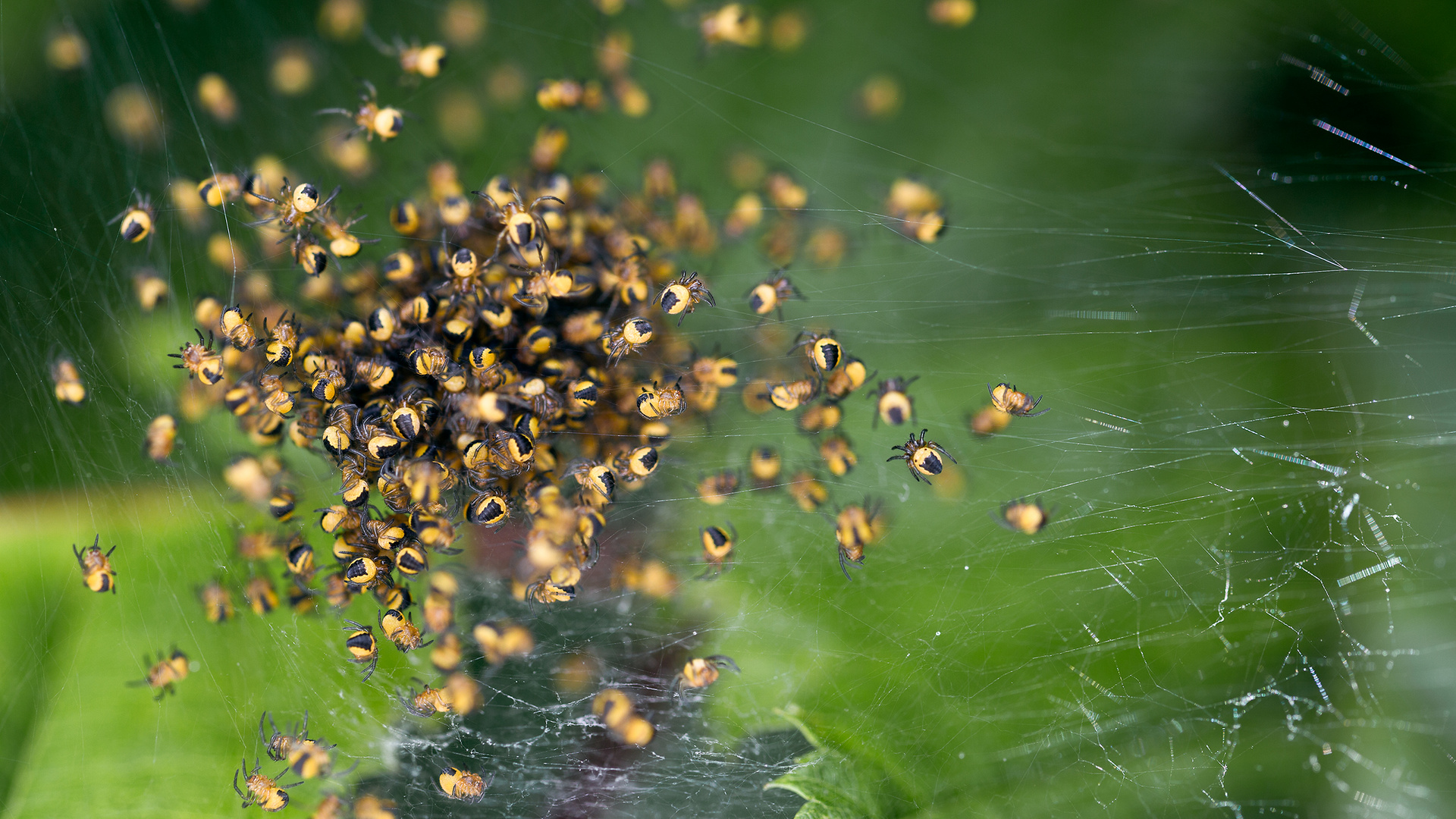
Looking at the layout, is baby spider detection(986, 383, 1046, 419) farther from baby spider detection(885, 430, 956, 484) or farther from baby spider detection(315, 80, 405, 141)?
baby spider detection(315, 80, 405, 141)

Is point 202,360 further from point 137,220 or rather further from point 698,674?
point 698,674

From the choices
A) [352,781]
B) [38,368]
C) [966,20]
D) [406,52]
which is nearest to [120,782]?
[352,781]

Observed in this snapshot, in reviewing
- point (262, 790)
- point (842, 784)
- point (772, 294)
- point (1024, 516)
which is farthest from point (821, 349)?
point (262, 790)

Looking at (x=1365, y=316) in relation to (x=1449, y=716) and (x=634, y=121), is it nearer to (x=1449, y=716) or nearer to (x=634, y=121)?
(x=1449, y=716)

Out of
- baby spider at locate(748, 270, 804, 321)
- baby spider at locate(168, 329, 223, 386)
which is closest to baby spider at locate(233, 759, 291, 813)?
baby spider at locate(168, 329, 223, 386)

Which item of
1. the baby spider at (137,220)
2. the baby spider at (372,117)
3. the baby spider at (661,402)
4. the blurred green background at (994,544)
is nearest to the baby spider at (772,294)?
the blurred green background at (994,544)

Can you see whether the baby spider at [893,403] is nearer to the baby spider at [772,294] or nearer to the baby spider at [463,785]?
the baby spider at [772,294]
